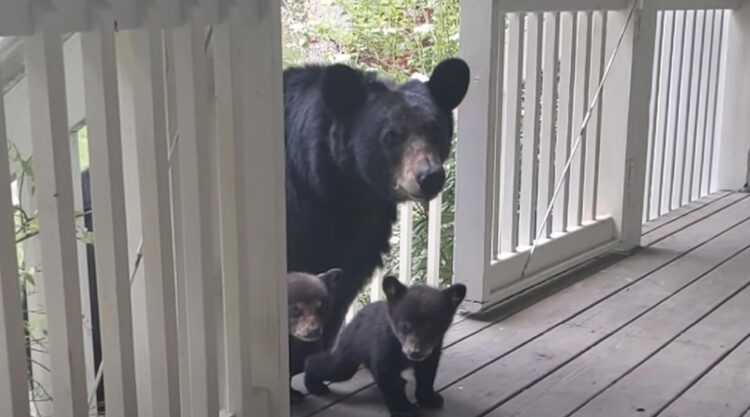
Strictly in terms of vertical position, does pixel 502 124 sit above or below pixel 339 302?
above

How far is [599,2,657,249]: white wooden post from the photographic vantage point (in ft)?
12.6

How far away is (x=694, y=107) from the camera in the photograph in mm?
5062

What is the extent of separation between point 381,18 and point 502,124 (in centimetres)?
265

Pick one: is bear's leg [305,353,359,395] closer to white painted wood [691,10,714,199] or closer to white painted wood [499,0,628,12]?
white painted wood [499,0,628,12]

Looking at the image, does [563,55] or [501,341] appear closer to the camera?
[501,341]

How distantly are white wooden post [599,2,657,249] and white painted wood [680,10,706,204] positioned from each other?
1.07m

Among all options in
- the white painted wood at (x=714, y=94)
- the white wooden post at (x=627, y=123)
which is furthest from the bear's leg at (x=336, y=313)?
the white painted wood at (x=714, y=94)

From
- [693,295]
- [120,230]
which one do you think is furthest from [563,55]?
[120,230]

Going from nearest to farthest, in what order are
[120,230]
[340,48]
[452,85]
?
[120,230]
[452,85]
[340,48]

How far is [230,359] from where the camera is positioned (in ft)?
7.04

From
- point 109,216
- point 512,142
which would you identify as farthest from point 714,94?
point 109,216

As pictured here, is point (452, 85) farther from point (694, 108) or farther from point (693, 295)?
point (694, 108)

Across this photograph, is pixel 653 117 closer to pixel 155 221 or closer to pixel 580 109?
pixel 580 109

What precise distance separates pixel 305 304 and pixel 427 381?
1.30ft
